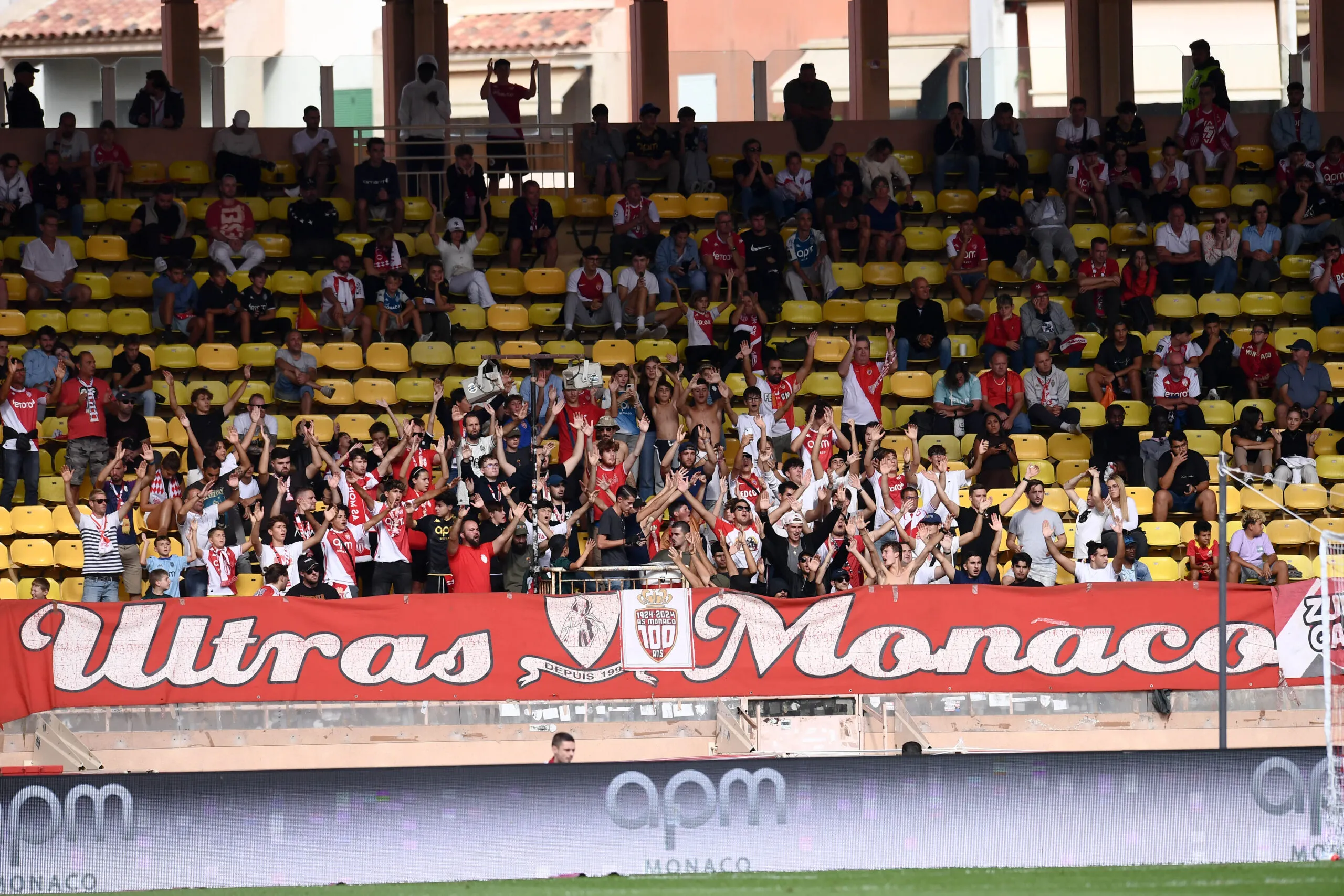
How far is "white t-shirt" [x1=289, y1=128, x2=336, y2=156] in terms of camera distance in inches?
854

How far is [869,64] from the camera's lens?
2411 centimetres

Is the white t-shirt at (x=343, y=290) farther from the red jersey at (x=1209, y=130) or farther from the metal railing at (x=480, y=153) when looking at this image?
the red jersey at (x=1209, y=130)

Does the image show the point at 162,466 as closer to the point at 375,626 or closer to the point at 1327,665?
the point at 375,626

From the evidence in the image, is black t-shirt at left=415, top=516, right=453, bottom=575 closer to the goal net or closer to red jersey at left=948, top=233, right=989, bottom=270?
the goal net

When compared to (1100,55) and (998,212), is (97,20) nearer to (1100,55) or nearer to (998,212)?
(1100,55)

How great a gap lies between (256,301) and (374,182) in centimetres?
241

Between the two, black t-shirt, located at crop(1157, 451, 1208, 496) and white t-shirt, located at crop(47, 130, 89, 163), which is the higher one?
white t-shirt, located at crop(47, 130, 89, 163)

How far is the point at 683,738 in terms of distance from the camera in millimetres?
14297

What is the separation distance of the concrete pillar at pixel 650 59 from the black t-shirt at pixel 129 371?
26.4ft

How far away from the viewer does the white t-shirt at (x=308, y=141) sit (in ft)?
71.2

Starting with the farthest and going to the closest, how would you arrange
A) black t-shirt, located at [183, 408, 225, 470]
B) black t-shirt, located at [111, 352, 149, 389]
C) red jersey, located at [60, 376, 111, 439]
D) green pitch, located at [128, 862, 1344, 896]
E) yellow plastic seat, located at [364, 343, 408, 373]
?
yellow plastic seat, located at [364, 343, 408, 373], black t-shirt, located at [111, 352, 149, 389], black t-shirt, located at [183, 408, 225, 470], red jersey, located at [60, 376, 111, 439], green pitch, located at [128, 862, 1344, 896]

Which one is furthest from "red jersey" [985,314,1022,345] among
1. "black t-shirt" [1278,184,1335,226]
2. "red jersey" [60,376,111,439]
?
"red jersey" [60,376,111,439]

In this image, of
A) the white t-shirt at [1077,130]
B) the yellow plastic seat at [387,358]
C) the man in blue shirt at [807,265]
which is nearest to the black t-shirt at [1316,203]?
the white t-shirt at [1077,130]

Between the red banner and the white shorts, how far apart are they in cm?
971
